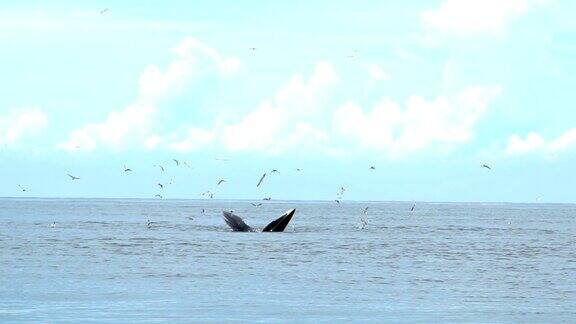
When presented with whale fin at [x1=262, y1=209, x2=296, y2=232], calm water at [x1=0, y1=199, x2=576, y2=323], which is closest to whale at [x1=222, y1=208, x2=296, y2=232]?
whale fin at [x1=262, y1=209, x2=296, y2=232]

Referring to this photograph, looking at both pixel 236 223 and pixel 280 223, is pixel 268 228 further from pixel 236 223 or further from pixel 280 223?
pixel 236 223

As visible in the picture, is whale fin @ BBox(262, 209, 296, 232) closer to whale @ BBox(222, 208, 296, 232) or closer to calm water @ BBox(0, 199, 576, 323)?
whale @ BBox(222, 208, 296, 232)

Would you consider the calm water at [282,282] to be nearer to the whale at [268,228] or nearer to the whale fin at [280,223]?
the whale fin at [280,223]

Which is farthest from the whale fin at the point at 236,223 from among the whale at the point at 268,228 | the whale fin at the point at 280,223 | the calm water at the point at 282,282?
the calm water at the point at 282,282

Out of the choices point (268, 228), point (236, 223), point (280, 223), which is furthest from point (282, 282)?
point (268, 228)

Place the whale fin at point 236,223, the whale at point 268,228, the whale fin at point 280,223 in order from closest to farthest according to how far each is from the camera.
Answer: the whale fin at point 280,223, the whale at point 268,228, the whale fin at point 236,223

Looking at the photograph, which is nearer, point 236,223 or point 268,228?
point 236,223

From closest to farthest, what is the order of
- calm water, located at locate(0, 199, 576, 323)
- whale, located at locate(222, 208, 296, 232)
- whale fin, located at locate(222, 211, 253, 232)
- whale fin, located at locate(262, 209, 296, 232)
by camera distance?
1. calm water, located at locate(0, 199, 576, 323)
2. whale fin, located at locate(262, 209, 296, 232)
3. whale, located at locate(222, 208, 296, 232)
4. whale fin, located at locate(222, 211, 253, 232)

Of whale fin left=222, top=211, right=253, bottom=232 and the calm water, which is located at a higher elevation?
whale fin left=222, top=211, right=253, bottom=232

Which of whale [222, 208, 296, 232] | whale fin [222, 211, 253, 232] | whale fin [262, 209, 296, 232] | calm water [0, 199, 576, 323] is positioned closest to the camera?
calm water [0, 199, 576, 323]

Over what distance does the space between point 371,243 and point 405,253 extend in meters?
Result: 16.4

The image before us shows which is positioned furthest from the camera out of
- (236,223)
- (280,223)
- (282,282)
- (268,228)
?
(268,228)

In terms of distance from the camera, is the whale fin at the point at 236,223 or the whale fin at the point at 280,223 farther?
the whale fin at the point at 236,223

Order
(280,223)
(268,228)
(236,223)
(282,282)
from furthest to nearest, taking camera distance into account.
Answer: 1. (268,228)
2. (236,223)
3. (280,223)
4. (282,282)
